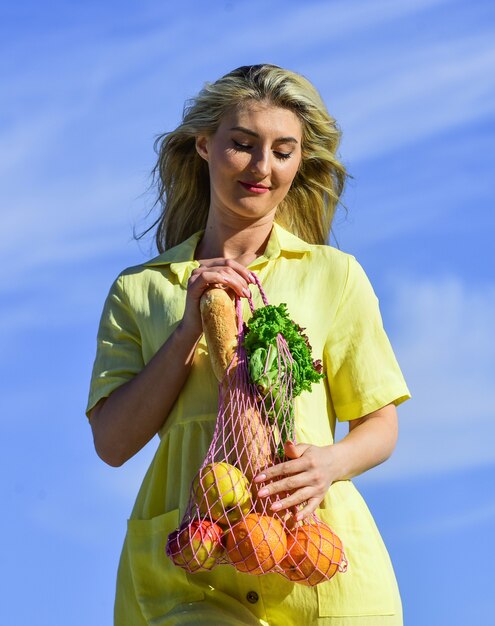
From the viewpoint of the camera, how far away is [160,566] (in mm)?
5996

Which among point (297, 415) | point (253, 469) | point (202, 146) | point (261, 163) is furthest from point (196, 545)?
point (202, 146)

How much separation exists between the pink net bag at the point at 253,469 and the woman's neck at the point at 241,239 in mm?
670

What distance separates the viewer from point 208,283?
19.1ft

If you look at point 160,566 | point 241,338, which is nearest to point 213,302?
point 241,338

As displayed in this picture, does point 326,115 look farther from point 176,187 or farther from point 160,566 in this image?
point 160,566

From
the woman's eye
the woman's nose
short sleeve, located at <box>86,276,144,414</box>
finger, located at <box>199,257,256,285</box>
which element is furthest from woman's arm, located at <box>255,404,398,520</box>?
the woman's eye

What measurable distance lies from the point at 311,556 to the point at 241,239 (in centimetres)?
166

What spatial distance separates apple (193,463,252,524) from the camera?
17.8 feet

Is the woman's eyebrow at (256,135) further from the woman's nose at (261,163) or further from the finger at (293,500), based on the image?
the finger at (293,500)

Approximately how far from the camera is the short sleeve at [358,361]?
6188mm

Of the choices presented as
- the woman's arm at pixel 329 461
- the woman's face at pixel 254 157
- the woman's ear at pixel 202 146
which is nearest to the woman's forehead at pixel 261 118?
the woman's face at pixel 254 157

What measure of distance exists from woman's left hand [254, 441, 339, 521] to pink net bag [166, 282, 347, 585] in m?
0.06

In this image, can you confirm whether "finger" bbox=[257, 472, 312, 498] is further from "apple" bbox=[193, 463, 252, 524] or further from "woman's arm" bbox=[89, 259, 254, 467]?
"woman's arm" bbox=[89, 259, 254, 467]

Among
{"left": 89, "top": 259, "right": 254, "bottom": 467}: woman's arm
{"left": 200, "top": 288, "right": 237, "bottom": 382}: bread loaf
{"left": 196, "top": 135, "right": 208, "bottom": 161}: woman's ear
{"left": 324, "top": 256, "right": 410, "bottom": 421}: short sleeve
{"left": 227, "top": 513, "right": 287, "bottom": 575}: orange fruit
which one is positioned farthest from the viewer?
{"left": 196, "top": 135, "right": 208, "bottom": 161}: woman's ear
